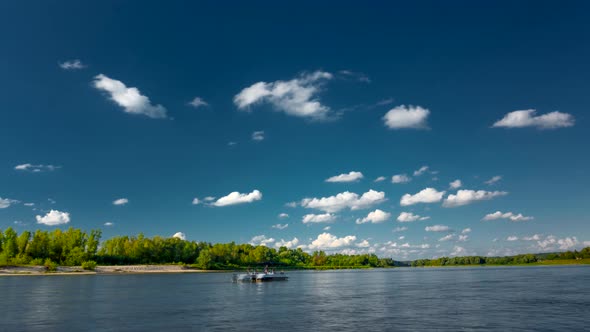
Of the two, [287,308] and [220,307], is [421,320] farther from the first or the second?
[220,307]

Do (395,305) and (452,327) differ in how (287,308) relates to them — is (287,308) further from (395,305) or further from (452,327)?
(452,327)

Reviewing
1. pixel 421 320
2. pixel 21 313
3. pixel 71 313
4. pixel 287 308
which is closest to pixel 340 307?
pixel 287 308

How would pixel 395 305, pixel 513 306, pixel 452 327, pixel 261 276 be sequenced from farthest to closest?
pixel 261 276 < pixel 395 305 < pixel 513 306 < pixel 452 327

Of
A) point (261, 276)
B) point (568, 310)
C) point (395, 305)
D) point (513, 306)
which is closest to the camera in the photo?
point (568, 310)

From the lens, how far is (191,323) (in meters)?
53.9

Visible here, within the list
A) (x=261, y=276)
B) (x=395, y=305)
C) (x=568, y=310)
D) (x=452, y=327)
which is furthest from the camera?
(x=261, y=276)

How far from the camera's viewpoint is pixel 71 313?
63.8m

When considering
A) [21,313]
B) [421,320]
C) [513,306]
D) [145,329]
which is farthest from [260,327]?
[513,306]

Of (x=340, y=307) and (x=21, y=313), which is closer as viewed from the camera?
(x=21, y=313)

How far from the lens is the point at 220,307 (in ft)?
241

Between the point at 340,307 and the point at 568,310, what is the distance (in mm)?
33820

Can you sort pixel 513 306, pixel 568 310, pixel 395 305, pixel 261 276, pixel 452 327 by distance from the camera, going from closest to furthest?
pixel 452 327
pixel 568 310
pixel 513 306
pixel 395 305
pixel 261 276

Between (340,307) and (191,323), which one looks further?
(340,307)

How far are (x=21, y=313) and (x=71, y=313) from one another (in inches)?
281
